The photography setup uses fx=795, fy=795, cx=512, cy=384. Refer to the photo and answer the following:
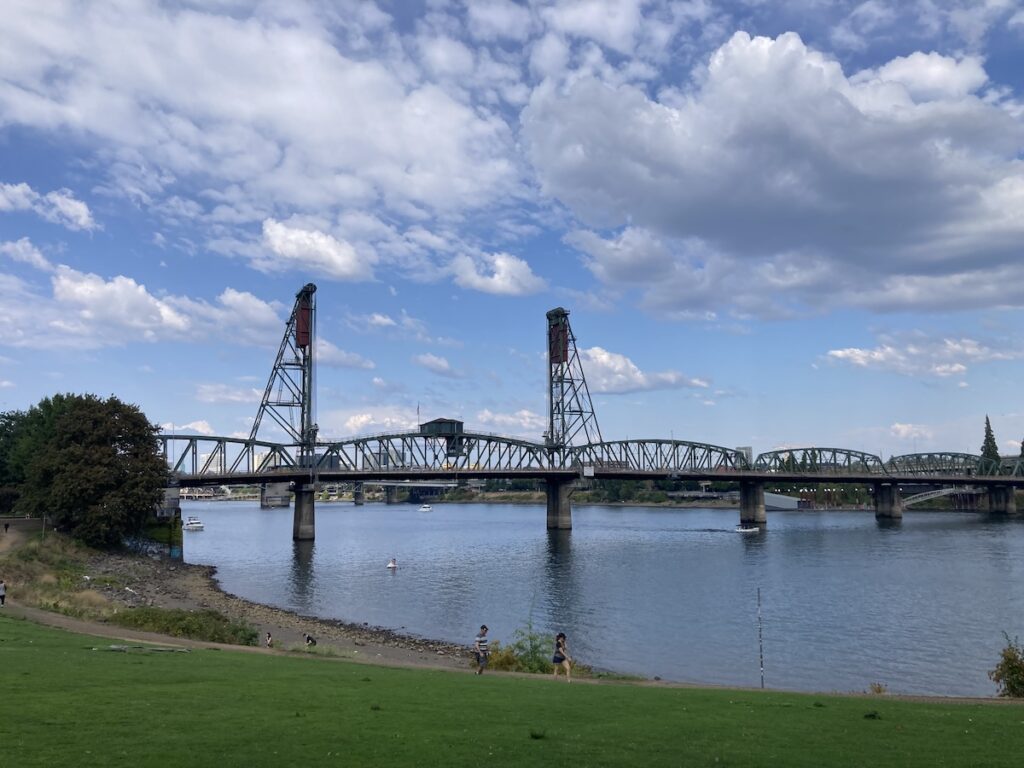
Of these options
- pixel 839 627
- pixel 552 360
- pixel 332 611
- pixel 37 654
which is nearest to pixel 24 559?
pixel 332 611

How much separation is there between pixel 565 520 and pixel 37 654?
120 metres

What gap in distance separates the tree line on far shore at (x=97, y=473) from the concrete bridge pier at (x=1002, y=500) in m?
183

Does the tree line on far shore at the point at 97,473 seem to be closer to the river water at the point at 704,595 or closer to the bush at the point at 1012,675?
the river water at the point at 704,595

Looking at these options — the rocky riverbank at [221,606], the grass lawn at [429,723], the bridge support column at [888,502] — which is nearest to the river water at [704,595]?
the rocky riverbank at [221,606]

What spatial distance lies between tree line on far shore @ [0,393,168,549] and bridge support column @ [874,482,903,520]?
145540 millimetres

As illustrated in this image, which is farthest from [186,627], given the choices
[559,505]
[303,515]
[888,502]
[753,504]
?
[888,502]

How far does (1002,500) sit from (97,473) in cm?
19196

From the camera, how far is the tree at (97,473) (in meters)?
70.6

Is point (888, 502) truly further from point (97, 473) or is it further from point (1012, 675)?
point (1012, 675)

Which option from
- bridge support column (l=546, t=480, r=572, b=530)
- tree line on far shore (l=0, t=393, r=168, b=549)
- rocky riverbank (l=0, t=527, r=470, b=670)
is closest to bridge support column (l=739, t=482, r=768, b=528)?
bridge support column (l=546, t=480, r=572, b=530)

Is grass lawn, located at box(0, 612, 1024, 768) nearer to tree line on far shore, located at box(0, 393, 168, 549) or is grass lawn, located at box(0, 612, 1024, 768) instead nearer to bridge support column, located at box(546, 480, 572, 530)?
tree line on far shore, located at box(0, 393, 168, 549)

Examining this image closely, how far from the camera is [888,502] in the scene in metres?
169

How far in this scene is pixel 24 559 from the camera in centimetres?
5766

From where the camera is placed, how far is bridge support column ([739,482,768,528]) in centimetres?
15375
